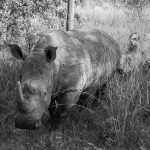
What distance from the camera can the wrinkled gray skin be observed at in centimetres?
360

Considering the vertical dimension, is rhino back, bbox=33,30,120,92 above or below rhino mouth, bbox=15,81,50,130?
above

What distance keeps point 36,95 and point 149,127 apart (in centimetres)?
166

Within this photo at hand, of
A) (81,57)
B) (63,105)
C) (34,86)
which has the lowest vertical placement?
(63,105)

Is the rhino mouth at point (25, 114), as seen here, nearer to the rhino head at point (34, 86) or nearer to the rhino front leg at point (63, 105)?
the rhino head at point (34, 86)

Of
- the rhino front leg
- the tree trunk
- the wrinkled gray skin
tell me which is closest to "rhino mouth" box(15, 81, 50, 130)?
the wrinkled gray skin

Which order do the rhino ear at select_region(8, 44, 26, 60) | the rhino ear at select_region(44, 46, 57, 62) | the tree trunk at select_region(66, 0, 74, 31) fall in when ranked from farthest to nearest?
the tree trunk at select_region(66, 0, 74, 31), the rhino ear at select_region(8, 44, 26, 60), the rhino ear at select_region(44, 46, 57, 62)

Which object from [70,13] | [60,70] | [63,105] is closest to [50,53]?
[60,70]

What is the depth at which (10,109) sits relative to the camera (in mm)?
4820

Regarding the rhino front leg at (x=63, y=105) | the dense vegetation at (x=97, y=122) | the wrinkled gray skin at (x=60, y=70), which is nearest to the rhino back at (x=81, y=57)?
the wrinkled gray skin at (x=60, y=70)

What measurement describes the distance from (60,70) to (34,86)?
2.34 feet

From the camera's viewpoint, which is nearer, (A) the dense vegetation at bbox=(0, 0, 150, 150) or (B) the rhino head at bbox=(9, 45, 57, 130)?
(B) the rhino head at bbox=(9, 45, 57, 130)

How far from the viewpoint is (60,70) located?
4305 millimetres

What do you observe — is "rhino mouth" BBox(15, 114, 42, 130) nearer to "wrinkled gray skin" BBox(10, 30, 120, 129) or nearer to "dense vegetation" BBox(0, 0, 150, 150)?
"wrinkled gray skin" BBox(10, 30, 120, 129)

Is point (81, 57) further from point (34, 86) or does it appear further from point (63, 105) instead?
point (34, 86)
